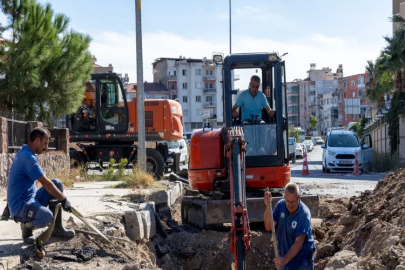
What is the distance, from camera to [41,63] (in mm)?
19891

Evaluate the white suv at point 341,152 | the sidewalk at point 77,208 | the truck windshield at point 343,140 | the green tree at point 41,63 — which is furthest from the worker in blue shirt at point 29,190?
the truck windshield at point 343,140

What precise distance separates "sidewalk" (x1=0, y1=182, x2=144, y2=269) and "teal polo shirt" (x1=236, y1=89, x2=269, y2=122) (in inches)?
110

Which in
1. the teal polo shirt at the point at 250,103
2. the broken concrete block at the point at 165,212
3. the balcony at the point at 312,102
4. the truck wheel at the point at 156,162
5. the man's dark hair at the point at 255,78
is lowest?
the broken concrete block at the point at 165,212

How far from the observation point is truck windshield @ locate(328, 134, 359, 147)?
28.3 meters

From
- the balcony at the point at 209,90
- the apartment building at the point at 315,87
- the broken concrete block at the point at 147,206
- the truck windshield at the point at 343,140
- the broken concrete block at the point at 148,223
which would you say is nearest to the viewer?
the broken concrete block at the point at 148,223

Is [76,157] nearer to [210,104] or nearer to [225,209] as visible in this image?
[225,209]

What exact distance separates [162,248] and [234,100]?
2905mm

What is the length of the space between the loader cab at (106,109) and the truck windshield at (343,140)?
10.8 m

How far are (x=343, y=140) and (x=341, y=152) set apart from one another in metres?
1.25

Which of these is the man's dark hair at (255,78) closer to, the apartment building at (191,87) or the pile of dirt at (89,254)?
the pile of dirt at (89,254)

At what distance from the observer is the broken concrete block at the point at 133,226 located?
975cm

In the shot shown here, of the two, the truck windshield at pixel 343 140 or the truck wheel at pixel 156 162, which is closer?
the truck wheel at pixel 156 162

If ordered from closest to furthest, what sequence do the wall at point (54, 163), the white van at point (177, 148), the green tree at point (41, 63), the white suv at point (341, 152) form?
the wall at point (54, 163), the green tree at point (41, 63), the white van at point (177, 148), the white suv at point (341, 152)

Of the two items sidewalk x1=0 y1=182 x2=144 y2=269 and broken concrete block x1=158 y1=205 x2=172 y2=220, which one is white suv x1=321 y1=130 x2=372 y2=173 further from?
broken concrete block x1=158 y1=205 x2=172 y2=220
